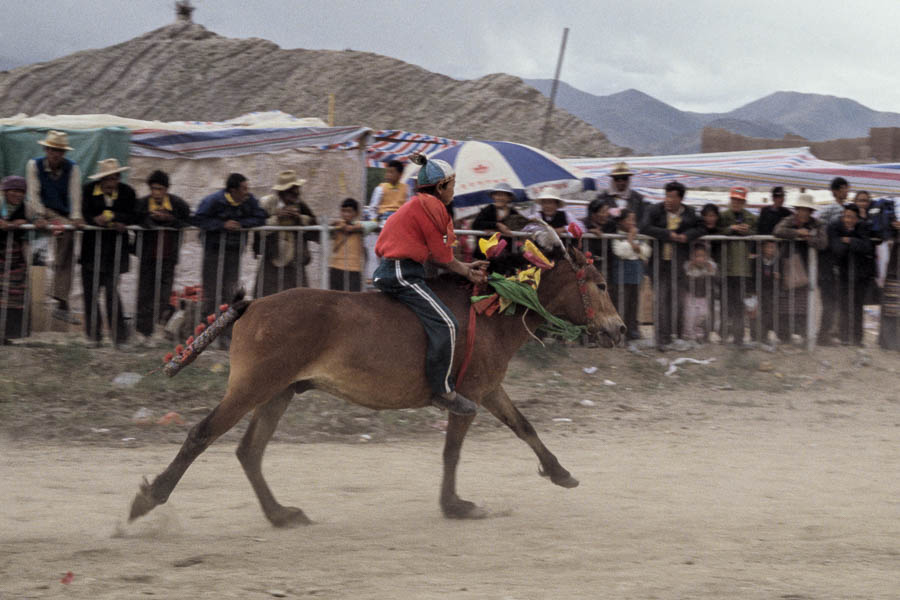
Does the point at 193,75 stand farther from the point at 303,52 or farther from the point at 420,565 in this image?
the point at 420,565

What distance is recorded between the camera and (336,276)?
35.3 ft

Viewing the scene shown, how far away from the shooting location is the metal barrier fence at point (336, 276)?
1033 centimetres

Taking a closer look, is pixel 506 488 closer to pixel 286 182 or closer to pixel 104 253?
pixel 286 182

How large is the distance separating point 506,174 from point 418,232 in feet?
19.3

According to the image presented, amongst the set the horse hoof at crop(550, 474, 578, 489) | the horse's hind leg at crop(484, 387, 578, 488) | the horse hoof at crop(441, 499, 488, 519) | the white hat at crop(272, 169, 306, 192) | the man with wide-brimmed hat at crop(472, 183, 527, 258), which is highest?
the white hat at crop(272, 169, 306, 192)

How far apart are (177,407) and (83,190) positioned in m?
2.94

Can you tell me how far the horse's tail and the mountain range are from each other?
284ft

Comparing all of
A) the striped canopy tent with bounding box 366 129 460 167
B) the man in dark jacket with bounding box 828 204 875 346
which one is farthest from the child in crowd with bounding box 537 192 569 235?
the striped canopy tent with bounding box 366 129 460 167

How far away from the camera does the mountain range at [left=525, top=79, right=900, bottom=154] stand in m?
102

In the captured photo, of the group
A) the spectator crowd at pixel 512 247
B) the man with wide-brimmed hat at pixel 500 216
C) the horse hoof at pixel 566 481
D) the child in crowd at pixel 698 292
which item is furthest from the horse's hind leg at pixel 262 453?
the child in crowd at pixel 698 292

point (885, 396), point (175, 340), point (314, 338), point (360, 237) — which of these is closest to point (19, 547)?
point (314, 338)

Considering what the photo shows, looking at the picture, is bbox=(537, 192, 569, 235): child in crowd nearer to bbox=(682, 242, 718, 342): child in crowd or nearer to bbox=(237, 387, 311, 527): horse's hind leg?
bbox=(682, 242, 718, 342): child in crowd

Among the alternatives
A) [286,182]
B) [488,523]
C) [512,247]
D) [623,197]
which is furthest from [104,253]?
[623,197]

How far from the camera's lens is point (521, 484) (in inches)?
302
